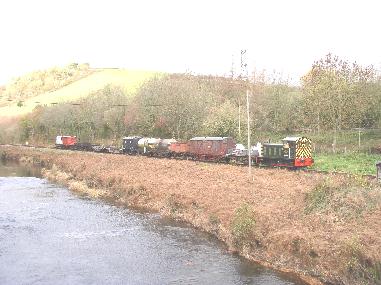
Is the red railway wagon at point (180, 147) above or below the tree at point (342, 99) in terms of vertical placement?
below

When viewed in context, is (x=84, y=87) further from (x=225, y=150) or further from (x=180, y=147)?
(x=225, y=150)

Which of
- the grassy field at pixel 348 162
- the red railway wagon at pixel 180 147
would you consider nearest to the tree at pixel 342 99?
the grassy field at pixel 348 162

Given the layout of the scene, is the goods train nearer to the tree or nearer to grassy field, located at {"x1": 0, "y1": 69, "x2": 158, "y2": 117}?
the tree

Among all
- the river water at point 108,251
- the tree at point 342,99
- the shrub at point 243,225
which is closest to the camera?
the river water at point 108,251

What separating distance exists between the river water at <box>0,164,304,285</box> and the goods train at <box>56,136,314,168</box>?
12947 millimetres

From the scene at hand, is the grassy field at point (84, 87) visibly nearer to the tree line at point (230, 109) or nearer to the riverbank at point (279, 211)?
the tree line at point (230, 109)

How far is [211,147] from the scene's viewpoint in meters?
50.6

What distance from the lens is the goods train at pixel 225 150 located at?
39.9 m

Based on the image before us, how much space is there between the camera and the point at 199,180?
1499 inches

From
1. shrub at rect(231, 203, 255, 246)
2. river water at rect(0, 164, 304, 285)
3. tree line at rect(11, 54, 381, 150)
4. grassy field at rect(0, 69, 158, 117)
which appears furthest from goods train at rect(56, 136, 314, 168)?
grassy field at rect(0, 69, 158, 117)

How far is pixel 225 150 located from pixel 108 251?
82.8 feet

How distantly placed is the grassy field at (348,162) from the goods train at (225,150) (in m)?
2.11

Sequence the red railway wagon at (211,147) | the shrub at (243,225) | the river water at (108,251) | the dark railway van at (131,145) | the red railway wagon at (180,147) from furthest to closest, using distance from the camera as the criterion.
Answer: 1. the dark railway van at (131,145)
2. the red railway wagon at (180,147)
3. the red railway wagon at (211,147)
4. the shrub at (243,225)
5. the river water at (108,251)

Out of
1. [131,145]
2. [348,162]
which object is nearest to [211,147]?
[348,162]
